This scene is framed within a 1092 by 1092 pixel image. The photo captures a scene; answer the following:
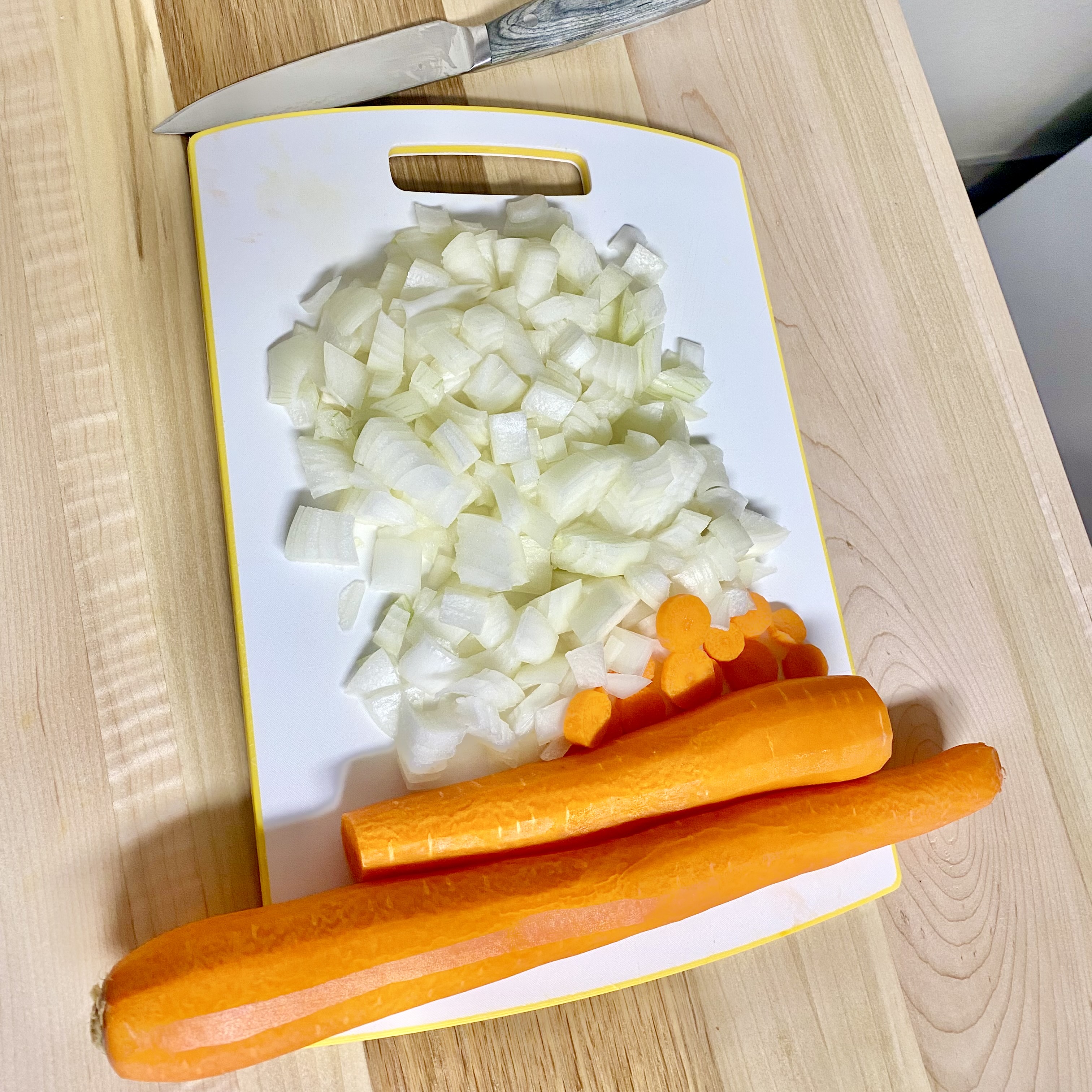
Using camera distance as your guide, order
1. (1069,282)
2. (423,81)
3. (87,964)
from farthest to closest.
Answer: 1. (1069,282)
2. (423,81)
3. (87,964)

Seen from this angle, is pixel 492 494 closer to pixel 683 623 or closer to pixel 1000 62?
pixel 683 623

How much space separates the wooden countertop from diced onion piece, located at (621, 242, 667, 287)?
21 cm

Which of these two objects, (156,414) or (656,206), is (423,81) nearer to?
(656,206)

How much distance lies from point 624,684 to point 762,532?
0.24 metres

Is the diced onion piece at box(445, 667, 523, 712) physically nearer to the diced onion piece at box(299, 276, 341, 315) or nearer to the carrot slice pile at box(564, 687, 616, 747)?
the carrot slice pile at box(564, 687, 616, 747)

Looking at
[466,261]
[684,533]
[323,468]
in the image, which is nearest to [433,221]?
[466,261]

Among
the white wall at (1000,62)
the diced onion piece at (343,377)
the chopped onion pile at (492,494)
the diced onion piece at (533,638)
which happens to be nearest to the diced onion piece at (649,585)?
the chopped onion pile at (492,494)

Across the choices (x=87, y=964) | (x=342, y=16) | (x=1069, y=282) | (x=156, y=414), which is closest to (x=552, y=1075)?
(x=87, y=964)

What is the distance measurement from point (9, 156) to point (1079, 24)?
5.80ft

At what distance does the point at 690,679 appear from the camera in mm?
943

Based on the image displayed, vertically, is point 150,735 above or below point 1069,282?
below

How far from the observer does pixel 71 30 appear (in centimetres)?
99

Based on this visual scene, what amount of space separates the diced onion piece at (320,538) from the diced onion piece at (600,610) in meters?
0.23

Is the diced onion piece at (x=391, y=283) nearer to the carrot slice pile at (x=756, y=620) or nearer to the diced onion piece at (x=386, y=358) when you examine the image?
the diced onion piece at (x=386, y=358)
